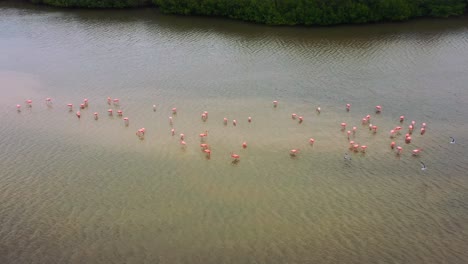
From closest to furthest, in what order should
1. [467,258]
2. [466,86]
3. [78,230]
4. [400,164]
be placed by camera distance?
[467,258] → [78,230] → [400,164] → [466,86]

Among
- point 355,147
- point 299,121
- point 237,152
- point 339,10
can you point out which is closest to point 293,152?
point 237,152

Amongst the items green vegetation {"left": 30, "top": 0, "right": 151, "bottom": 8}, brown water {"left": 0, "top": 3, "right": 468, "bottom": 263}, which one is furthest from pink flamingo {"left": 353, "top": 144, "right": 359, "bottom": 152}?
green vegetation {"left": 30, "top": 0, "right": 151, "bottom": 8}

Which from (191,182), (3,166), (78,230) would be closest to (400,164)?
(191,182)

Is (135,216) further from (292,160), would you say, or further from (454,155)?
(454,155)

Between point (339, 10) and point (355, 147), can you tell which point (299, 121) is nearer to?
point (355, 147)

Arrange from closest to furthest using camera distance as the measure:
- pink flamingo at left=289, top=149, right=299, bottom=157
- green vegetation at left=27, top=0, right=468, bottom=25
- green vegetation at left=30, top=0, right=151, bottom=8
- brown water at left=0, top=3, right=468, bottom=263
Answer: brown water at left=0, top=3, right=468, bottom=263
pink flamingo at left=289, top=149, right=299, bottom=157
green vegetation at left=27, top=0, right=468, bottom=25
green vegetation at left=30, top=0, right=151, bottom=8

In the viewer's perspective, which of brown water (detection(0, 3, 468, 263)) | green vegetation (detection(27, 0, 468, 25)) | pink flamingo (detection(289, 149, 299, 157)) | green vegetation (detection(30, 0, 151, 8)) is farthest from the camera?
green vegetation (detection(30, 0, 151, 8))

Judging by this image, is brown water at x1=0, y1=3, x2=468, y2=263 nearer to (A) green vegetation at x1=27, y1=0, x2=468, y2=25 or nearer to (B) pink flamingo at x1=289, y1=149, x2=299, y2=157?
(B) pink flamingo at x1=289, y1=149, x2=299, y2=157

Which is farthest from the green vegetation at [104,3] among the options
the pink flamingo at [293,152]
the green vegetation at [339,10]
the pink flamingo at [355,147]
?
the pink flamingo at [355,147]
